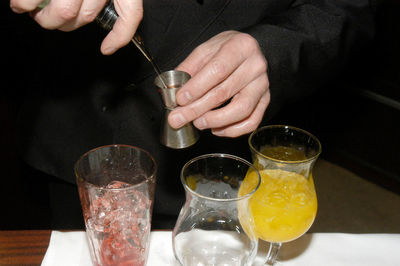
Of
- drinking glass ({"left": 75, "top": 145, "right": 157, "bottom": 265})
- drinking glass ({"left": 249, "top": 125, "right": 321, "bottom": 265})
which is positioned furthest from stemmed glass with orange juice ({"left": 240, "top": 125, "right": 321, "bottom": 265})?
drinking glass ({"left": 75, "top": 145, "right": 157, "bottom": 265})

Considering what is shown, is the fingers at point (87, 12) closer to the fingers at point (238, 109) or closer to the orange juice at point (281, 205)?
the fingers at point (238, 109)

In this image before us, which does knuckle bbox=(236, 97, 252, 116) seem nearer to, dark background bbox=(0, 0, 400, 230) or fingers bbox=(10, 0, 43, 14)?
fingers bbox=(10, 0, 43, 14)

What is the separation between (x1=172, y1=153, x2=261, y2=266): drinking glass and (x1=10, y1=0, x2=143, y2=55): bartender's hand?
0.30 meters

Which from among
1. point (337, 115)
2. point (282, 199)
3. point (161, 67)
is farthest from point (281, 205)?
point (337, 115)

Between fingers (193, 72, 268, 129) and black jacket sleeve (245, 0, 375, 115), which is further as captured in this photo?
black jacket sleeve (245, 0, 375, 115)

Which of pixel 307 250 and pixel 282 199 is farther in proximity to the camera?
pixel 307 250

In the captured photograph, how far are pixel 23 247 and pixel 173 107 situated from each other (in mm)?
495

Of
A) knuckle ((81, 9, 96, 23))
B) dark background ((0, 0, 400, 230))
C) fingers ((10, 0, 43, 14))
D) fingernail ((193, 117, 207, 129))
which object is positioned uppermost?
fingers ((10, 0, 43, 14))

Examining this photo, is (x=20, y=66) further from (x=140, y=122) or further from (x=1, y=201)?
(x=140, y=122)

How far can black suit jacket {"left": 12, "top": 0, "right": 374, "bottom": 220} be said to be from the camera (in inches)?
53.3

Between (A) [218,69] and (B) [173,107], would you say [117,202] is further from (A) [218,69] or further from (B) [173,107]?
(A) [218,69]

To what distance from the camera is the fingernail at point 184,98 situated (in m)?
0.95

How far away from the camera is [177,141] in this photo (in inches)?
39.8

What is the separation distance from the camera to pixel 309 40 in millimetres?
1345
